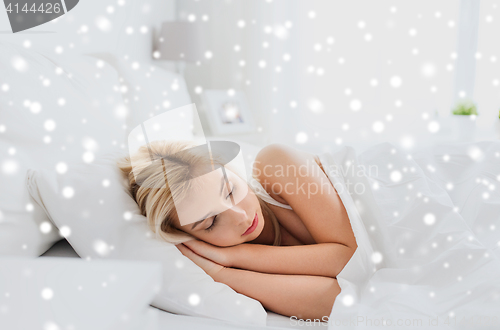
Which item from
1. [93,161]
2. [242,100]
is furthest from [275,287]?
[242,100]

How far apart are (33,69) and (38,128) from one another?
0.50 feet

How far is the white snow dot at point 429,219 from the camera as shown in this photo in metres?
0.77

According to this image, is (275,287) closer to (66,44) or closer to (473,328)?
(473,328)

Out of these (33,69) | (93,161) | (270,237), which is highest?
(33,69)

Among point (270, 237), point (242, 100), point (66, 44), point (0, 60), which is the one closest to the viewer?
point (0, 60)

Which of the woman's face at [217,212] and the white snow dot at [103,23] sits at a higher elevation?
the white snow dot at [103,23]

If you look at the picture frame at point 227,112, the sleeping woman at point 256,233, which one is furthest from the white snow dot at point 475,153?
the picture frame at point 227,112

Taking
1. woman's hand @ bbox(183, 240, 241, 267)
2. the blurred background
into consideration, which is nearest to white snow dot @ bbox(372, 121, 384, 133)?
the blurred background

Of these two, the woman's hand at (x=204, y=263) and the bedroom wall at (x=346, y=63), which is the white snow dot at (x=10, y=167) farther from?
the bedroom wall at (x=346, y=63)

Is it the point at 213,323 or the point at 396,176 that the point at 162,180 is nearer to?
the point at 213,323

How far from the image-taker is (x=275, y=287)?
0.67 metres

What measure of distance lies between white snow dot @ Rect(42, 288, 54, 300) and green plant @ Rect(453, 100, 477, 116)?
245 centimetres

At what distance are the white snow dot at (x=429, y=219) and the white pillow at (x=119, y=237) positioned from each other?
432 mm

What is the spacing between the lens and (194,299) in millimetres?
622
